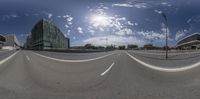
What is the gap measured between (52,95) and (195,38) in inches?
6199

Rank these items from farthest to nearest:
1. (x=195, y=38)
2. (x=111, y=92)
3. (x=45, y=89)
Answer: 1. (x=195, y=38)
2. (x=45, y=89)
3. (x=111, y=92)

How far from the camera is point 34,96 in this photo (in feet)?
21.3

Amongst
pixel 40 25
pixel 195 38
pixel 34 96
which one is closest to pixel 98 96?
pixel 34 96

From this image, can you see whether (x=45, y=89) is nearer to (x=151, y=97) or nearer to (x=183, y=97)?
(x=151, y=97)

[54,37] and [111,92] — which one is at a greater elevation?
[54,37]

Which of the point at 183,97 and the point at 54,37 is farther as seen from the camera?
the point at 54,37

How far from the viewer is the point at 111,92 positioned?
23.2 ft

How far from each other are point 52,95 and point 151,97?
2936 mm

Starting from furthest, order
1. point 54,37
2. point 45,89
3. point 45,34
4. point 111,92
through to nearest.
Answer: point 54,37 < point 45,34 < point 45,89 < point 111,92

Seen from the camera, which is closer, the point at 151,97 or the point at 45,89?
the point at 151,97

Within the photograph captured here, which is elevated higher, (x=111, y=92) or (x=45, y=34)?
(x=45, y=34)

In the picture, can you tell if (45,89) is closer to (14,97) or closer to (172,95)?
(14,97)

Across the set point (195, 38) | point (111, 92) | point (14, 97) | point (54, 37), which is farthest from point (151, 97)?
point (195, 38)

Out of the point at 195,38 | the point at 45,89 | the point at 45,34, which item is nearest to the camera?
the point at 45,89
